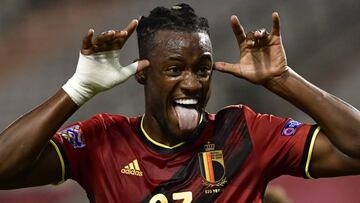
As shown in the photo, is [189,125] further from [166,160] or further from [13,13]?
[13,13]

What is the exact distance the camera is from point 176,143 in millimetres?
2961

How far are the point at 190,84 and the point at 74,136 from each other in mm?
461

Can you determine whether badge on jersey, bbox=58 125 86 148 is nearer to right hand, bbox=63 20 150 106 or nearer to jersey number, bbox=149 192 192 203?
right hand, bbox=63 20 150 106

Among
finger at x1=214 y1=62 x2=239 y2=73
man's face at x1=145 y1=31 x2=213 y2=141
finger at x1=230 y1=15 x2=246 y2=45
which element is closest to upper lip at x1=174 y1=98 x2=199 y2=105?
man's face at x1=145 y1=31 x2=213 y2=141

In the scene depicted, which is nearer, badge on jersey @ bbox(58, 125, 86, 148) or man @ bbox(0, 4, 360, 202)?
man @ bbox(0, 4, 360, 202)

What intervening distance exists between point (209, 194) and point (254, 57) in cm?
49

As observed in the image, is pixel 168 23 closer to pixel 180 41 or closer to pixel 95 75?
pixel 180 41

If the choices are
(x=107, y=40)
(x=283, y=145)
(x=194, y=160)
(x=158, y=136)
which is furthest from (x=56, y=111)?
(x=283, y=145)

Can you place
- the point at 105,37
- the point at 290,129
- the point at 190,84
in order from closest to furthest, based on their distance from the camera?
the point at 105,37, the point at 190,84, the point at 290,129

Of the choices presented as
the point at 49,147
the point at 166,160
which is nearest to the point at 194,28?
the point at 166,160

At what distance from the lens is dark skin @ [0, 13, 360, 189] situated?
9.05 ft

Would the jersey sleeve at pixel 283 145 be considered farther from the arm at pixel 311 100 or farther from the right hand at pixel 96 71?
the right hand at pixel 96 71

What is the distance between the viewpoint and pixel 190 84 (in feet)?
9.20

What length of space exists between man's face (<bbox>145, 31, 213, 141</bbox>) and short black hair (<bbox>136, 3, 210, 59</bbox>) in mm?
30
